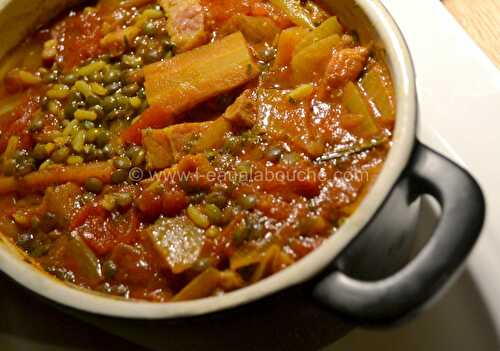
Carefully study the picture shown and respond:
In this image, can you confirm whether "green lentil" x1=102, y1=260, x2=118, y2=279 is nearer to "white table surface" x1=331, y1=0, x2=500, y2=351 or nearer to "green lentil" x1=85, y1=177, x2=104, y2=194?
"green lentil" x1=85, y1=177, x2=104, y2=194

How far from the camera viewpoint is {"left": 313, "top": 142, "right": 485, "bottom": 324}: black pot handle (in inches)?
39.2

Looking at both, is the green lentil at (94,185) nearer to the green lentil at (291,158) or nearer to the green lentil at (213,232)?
the green lentil at (213,232)

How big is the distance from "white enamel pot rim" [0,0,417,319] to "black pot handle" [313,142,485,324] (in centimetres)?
5

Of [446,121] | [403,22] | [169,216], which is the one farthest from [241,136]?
[403,22]

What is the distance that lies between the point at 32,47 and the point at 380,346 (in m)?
1.21

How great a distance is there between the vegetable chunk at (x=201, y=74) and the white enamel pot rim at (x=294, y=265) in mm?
334

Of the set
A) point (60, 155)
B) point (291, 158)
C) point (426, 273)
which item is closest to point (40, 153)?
point (60, 155)

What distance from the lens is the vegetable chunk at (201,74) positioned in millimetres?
1411

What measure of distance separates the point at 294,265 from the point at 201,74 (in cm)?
57

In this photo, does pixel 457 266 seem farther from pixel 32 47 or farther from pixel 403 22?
pixel 32 47

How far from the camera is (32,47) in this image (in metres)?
1.74

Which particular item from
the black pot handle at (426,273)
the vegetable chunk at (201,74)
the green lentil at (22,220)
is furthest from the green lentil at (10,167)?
the black pot handle at (426,273)

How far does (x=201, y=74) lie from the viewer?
4.68 feet

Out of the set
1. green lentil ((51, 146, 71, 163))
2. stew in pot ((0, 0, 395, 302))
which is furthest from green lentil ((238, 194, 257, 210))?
green lentil ((51, 146, 71, 163))
